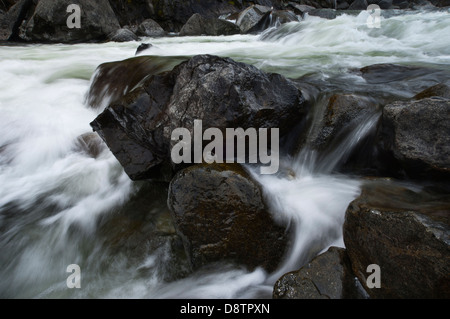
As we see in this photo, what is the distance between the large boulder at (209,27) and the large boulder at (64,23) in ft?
11.4

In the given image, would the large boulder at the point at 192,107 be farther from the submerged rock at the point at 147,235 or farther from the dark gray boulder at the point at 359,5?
the dark gray boulder at the point at 359,5

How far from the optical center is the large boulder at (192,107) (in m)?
2.98

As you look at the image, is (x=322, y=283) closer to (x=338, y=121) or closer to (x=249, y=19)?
(x=338, y=121)

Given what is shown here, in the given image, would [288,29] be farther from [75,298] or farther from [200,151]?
[75,298]

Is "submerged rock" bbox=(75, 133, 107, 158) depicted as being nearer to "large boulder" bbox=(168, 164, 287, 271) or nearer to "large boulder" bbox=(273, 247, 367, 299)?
"large boulder" bbox=(168, 164, 287, 271)

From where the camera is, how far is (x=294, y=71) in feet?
17.5

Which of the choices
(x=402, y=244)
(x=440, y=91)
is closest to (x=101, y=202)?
(x=402, y=244)

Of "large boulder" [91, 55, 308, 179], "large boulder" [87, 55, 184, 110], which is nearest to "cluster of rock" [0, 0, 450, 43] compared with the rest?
"large boulder" [87, 55, 184, 110]

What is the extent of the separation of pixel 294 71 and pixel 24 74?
5.74 metres

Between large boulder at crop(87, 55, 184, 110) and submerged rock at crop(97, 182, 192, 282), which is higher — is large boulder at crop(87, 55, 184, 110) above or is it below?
above

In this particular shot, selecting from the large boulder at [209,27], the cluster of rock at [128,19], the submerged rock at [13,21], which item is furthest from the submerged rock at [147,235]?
the submerged rock at [13,21]

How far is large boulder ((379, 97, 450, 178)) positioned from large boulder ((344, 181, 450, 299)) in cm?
42

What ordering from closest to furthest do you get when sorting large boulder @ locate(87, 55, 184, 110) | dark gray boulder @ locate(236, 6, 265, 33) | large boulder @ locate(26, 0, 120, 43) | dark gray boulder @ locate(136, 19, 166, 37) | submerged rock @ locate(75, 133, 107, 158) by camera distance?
submerged rock @ locate(75, 133, 107, 158) → large boulder @ locate(87, 55, 184, 110) → large boulder @ locate(26, 0, 120, 43) → dark gray boulder @ locate(236, 6, 265, 33) → dark gray boulder @ locate(136, 19, 166, 37)

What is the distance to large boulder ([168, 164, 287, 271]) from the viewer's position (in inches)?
96.0
